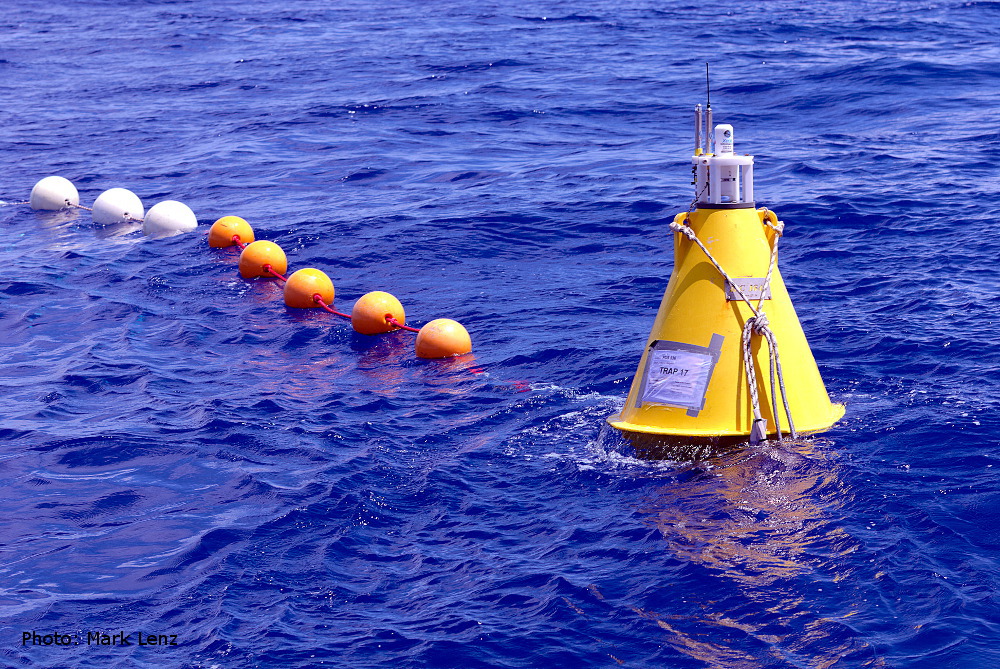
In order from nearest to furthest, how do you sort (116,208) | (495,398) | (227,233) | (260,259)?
(495,398), (260,259), (227,233), (116,208)

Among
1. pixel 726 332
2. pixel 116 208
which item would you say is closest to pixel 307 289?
pixel 116 208

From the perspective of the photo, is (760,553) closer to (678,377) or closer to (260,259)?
(678,377)

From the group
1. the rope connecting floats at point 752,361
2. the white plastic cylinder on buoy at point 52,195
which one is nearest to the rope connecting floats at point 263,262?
the white plastic cylinder on buoy at point 52,195

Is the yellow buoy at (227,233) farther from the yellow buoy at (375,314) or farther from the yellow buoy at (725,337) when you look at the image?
the yellow buoy at (725,337)

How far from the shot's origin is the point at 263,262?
480 inches

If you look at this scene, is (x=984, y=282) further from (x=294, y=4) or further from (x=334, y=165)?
(x=294, y=4)

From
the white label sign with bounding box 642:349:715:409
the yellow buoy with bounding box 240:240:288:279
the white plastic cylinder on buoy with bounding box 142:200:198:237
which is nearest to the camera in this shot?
the white label sign with bounding box 642:349:715:409

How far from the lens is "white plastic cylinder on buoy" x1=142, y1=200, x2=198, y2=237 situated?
560 inches

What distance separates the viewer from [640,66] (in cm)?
2330

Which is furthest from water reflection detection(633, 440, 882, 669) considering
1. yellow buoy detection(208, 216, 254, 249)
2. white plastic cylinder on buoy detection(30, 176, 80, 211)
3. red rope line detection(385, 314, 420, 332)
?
white plastic cylinder on buoy detection(30, 176, 80, 211)

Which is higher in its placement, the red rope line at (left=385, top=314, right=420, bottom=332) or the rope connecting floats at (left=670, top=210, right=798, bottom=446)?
the rope connecting floats at (left=670, top=210, right=798, bottom=446)

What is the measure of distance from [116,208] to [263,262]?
12.8 ft

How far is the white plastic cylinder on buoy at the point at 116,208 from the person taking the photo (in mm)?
14945

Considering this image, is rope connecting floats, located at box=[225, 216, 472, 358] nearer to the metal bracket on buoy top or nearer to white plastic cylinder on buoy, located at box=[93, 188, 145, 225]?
white plastic cylinder on buoy, located at box=[93, 188, 145, 225]
